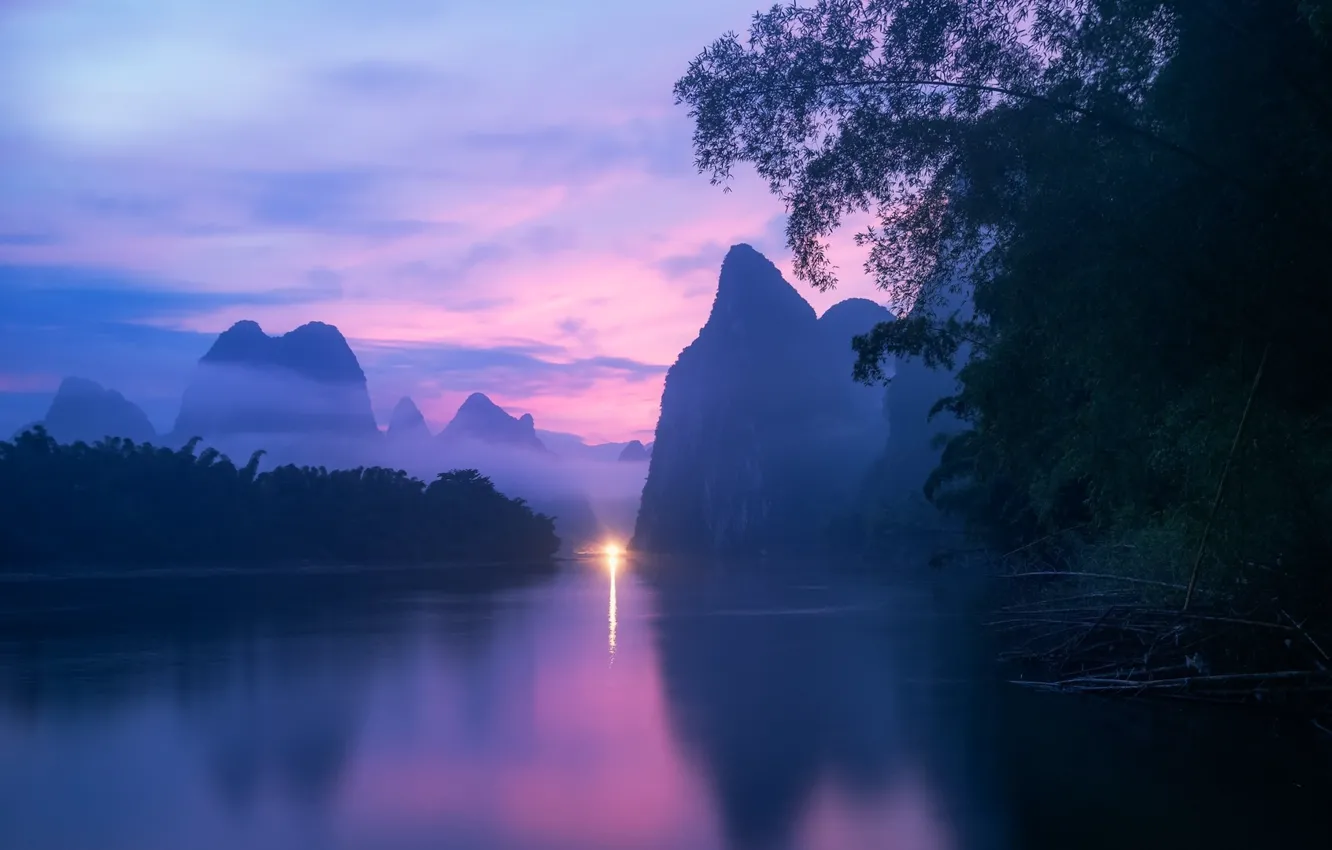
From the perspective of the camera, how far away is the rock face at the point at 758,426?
3639 inches

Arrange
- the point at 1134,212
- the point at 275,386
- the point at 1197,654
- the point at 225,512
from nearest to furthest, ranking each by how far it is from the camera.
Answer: the point at 1134,212
the point at 1197,654
the point at 225,512
the point at 275,386

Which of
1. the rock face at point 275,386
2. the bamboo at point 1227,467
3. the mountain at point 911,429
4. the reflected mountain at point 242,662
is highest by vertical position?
the rock face at point 275,386

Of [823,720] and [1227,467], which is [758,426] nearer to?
[823,720]

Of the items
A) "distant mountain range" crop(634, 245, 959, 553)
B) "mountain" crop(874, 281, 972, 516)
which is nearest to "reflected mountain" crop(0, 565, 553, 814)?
"mountain" crop(874, 281, 972, 516)

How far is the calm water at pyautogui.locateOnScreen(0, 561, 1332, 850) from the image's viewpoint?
705 cm

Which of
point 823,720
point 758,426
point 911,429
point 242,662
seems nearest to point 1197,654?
point 823,720

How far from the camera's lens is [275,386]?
434ft

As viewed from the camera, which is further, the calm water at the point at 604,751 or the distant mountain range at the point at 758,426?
the distant mountain range at the point at 758,426

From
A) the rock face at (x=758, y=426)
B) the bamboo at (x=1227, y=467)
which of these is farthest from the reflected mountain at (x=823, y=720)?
the rock face at (x=758, y=426)

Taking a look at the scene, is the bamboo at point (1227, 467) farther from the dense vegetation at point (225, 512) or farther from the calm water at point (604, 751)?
the dense vegetation at point (225, 512)

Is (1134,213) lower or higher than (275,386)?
lower

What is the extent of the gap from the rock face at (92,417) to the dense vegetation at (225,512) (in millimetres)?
103378

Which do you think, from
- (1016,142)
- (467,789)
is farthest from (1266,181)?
(467,789)

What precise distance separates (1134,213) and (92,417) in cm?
16373
